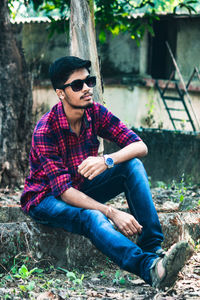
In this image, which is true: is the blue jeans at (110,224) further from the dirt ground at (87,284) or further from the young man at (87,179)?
the dirt ground at (87,284)

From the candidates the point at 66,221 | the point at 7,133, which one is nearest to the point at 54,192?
the point at 66,221

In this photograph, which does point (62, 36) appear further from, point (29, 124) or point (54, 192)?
point (54, 192)

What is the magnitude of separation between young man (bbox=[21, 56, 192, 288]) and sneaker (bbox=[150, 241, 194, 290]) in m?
0.02

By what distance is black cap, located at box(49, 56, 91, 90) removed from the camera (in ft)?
11.8

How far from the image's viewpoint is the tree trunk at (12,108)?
7.02 meters

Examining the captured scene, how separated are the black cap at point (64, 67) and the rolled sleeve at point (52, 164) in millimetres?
485

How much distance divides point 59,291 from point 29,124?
4.50 meters

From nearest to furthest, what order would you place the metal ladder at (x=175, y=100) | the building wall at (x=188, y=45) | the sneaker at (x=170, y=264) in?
the sneaker at (x=170, y=264) < the metal ladder at (x=175, y=100) < the building wall at (x=188, y=45)

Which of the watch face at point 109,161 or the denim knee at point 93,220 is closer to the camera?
the denim knee at point 93,220

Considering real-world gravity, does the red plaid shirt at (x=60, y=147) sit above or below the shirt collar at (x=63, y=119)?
below

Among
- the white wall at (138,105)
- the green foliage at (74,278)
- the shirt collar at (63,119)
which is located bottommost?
the white wall at (138,105)

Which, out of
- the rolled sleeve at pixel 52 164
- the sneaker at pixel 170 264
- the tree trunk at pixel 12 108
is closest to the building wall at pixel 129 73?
the tree trunk at pixel 12 108

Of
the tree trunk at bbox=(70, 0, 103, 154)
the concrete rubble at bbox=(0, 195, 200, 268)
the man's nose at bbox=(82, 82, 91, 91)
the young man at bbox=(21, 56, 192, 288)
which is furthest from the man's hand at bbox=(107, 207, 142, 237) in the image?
the tree trunk at bbox=(70, 0, 103, 154)

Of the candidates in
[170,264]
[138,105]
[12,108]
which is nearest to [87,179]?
[170,264]
